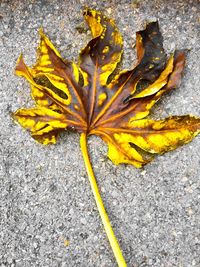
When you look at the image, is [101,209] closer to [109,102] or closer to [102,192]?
[102,192]

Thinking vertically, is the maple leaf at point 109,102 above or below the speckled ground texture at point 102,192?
above

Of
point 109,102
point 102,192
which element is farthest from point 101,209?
point 109,102

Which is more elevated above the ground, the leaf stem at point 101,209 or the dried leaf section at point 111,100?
the dried leaf section at point 111,100

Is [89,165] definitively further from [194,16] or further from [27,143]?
[194,16]

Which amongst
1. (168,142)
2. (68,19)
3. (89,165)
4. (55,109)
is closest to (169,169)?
(168,142)
